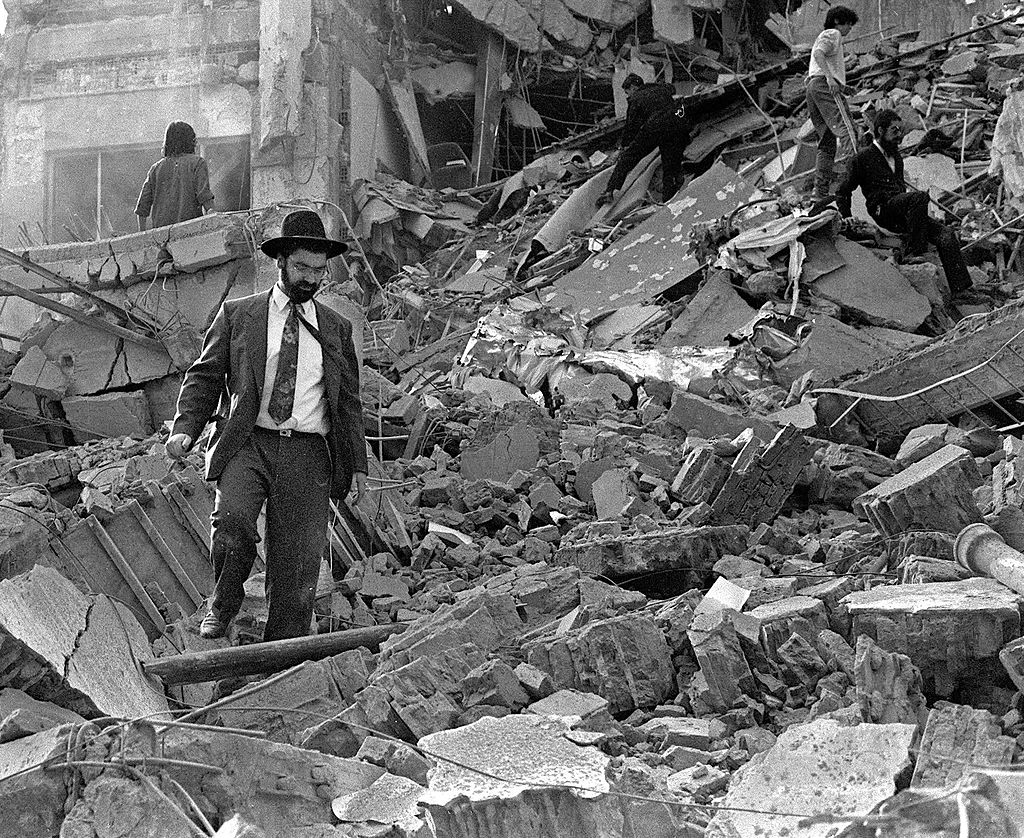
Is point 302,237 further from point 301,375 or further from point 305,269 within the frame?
point 301,375

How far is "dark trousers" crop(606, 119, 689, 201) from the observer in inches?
486

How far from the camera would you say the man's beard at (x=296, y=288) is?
4637 mm

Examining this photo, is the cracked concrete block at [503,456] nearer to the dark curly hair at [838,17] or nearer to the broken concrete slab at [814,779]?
the broken concrete slab at [814,779]

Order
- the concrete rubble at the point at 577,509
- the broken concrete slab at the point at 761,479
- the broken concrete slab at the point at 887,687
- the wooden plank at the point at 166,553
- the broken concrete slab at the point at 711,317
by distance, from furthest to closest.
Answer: the broken concrete slab at the point at 711,317 → the broken concrete slab at the point at 761,479 → the wooden plank at the point at 166,553 → the broken concrete slab at the point at 887,687 → the concrete rubble at the point at 577,509

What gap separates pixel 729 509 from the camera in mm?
6141

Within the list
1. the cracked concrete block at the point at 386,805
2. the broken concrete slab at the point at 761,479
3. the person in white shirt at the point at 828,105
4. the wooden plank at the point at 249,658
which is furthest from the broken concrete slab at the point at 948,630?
the person in white shirt at the point at 828,105

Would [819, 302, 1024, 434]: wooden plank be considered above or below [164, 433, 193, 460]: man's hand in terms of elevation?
below

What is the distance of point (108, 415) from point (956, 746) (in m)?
6.35

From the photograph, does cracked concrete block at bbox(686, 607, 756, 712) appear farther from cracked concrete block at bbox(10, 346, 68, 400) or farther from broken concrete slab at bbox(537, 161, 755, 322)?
broken concrete slab at bbox(537, 161, 755, 322)

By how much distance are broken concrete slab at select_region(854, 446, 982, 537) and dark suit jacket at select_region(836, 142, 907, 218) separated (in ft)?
15.6

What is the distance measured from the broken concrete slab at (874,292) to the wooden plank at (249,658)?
528 cm

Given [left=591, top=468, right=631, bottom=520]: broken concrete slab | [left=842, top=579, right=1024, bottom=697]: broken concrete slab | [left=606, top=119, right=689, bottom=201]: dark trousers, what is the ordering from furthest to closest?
1. [left=606, top=119, right=689, bottom=201]: dark trousers
2. [left=591, top=468, right=631, bottom=520]: broken concrete slab
3. [left=842, top=579, right=1024, bottom=697]: broken concrete slab

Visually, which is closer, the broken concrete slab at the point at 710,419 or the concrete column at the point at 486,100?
the broken concrete slab at the point at 710,419

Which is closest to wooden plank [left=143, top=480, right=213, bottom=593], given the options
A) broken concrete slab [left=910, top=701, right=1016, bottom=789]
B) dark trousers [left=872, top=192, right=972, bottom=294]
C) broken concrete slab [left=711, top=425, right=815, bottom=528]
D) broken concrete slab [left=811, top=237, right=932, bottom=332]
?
broken concrete slab [left=711, top=425, right=815, bottom=528]
